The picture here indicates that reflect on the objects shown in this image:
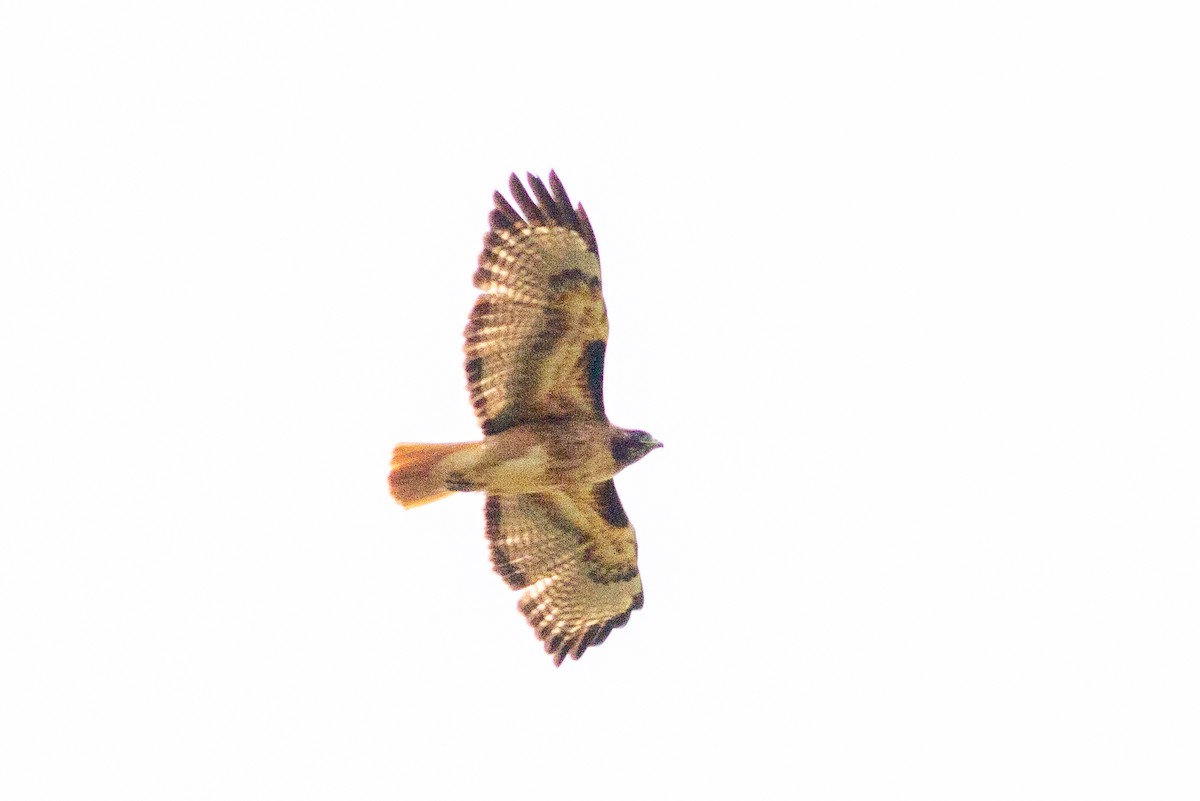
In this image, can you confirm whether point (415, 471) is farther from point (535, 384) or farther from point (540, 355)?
point (540, 355)

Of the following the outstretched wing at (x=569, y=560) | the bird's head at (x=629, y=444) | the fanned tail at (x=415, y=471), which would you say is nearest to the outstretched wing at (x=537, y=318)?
the bird's head at (x=629, y=444)

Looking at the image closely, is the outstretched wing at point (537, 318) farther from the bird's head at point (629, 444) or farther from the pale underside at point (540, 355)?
the bird's head at point (629, 444)

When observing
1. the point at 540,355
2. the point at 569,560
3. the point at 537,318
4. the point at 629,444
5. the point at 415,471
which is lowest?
the point at 569,560

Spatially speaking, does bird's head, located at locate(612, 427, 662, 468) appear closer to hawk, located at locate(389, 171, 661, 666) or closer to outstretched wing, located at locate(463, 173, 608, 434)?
hawk, located at locate(389, 171, 661, 666)

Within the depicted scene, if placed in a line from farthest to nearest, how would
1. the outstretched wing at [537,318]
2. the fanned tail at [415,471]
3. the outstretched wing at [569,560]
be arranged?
the outstretched wing at [569,560] < the fanned tail at [415,471] < the outstretched wing at [537,318]

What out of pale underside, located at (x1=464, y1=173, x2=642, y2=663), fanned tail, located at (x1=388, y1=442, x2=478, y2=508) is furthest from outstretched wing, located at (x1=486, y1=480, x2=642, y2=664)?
fanned tail, located at (x1=388, y1=442, x2=478, y2=508)

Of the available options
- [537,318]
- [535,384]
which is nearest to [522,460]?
[535,384]
